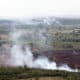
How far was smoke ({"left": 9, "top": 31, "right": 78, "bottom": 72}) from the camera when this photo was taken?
15.4 m

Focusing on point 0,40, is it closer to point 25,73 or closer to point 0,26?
point 0,26

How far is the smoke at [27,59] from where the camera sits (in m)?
15.4

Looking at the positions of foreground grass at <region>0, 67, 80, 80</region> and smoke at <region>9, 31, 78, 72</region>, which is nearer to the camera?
foreground grass at <region>0, 67, 80, 80</region>

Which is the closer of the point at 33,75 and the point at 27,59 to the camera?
the point at 33,75

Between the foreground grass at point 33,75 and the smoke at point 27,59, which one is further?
the smoke at point 27,59

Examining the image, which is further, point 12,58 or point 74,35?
point 74,35

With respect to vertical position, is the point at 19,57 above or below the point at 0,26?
below

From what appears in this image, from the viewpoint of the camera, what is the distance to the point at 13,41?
20.0 meters

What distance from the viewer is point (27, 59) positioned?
55.8 feet

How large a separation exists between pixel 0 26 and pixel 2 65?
7600 mm

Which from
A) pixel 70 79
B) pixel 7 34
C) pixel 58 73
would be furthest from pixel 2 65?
pixel 7 34

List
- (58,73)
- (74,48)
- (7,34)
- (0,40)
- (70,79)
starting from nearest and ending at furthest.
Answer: (70,79) < (58,73) < (74,48) < (0,40) < (7,34)

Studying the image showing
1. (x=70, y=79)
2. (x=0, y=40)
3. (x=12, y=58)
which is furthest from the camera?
(x=0, y=40)

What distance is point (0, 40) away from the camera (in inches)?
773
